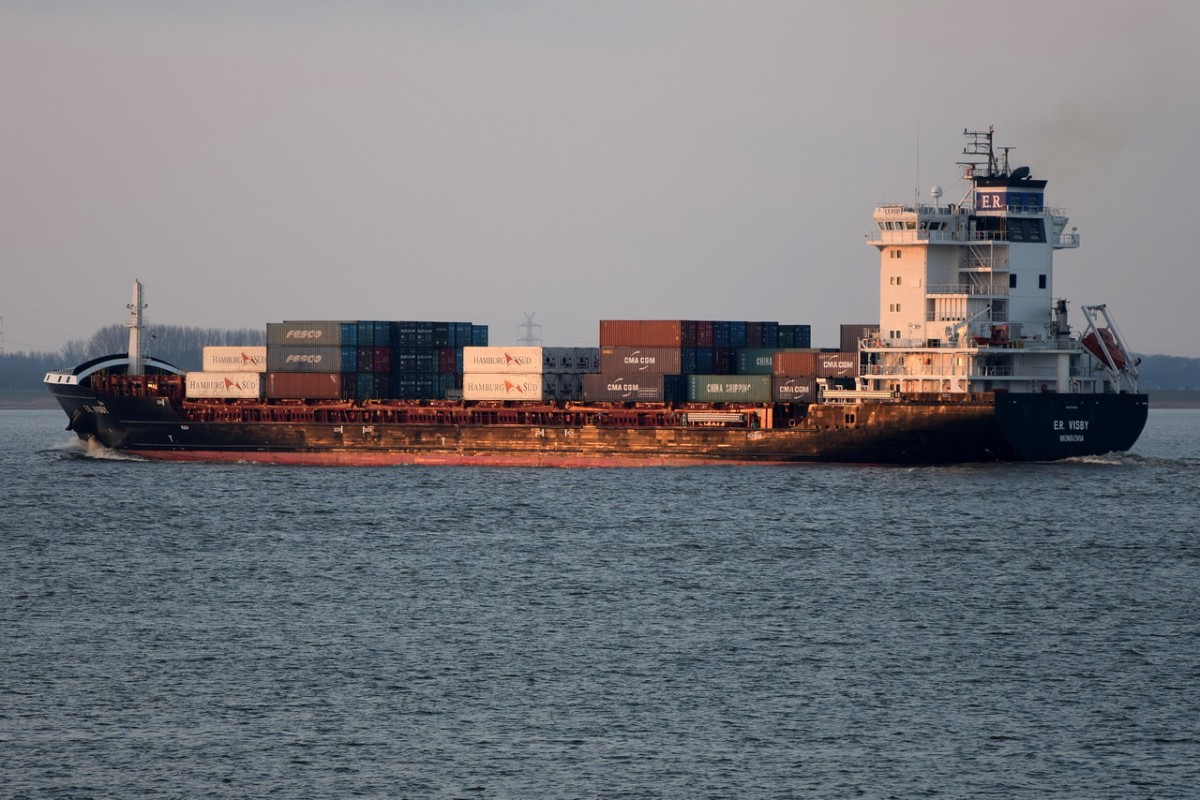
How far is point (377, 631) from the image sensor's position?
38688 mm

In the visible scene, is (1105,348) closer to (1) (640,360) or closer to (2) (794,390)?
(2) (794,390)

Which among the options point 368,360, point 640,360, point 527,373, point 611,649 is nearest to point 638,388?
point 640,360

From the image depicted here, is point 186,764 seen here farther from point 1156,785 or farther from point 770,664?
point 1156,785

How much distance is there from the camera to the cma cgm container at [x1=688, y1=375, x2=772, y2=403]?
7781 cm

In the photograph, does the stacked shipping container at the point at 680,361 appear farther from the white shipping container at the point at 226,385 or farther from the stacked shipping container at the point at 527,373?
the white shipping container at the point at 226,385

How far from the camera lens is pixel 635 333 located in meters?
81.9

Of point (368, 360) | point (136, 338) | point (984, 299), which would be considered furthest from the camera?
point (136, 338)

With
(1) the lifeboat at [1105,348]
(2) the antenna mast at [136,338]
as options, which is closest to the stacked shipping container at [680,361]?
(1) the lifeboat at [1105,348]

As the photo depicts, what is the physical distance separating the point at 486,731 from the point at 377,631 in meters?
9.50

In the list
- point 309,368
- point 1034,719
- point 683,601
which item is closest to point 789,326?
A: point 309,368

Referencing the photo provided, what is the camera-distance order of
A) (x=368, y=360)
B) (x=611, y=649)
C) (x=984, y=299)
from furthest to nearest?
(x=368, y=360) < (x=984, y=299) < (x=611, y=649)

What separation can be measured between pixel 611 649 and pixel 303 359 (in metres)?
54.2

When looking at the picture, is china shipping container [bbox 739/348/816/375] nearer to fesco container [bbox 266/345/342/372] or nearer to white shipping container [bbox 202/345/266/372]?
fesco container [bbox 266/345/342/372]

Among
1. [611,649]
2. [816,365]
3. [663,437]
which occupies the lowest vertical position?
[611,649]
